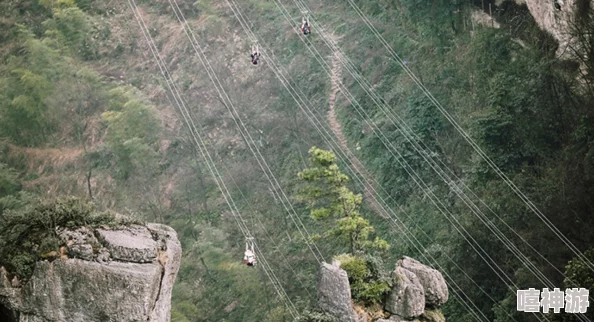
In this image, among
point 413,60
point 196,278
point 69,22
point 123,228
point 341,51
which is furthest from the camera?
point 69,22

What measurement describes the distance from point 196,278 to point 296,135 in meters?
10.2

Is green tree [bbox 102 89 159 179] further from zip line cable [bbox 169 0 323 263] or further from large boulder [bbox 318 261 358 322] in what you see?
large boulder [bbox 318 261 358 322]

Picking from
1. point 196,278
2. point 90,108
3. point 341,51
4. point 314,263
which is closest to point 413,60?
point 341,51

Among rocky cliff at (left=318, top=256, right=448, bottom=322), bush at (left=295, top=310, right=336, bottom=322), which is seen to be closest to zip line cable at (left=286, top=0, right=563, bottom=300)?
rocky cliff at (left=318, top=256, right=448, bottom=322)

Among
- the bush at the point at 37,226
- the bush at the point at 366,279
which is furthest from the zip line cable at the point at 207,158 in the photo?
the bush at the point at 37,226

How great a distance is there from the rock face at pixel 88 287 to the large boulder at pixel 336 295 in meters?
5.55

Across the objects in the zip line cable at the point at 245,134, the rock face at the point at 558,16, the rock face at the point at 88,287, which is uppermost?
the rock face at the point at 558,16

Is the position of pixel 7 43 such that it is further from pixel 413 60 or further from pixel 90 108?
pixel 413 60

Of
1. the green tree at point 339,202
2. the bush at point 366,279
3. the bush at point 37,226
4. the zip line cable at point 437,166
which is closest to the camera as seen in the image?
the bush at point 37,226

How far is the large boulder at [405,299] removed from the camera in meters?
26.1

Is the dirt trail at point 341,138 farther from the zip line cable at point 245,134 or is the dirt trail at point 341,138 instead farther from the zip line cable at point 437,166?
the zip line cable at point 245,134

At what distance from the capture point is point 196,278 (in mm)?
45562

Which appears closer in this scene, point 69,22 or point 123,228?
point 123,228

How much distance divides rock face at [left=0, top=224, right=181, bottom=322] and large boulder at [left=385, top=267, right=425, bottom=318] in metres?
7.60
